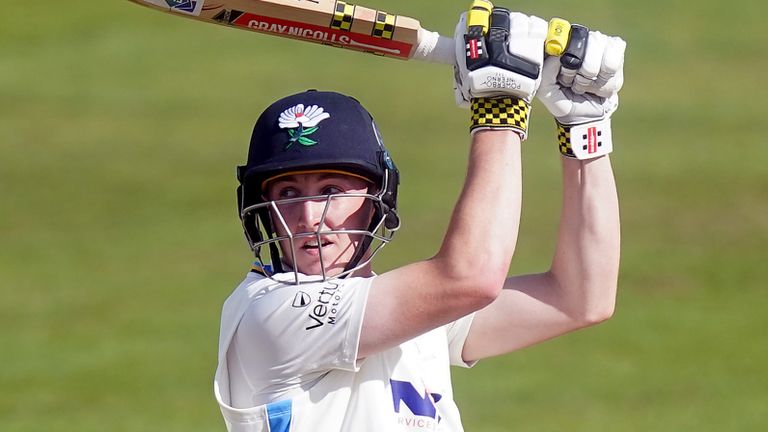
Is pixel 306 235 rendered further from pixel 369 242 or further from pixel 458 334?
pixel 458 334

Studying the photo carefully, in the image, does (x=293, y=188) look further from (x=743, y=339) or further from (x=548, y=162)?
(x=548, y=162)

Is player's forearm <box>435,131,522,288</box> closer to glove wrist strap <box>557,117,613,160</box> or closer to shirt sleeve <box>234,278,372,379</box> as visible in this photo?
shirt sleeve <box>234,278,372,379</box>

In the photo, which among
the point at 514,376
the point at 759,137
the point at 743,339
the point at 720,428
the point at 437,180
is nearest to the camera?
the point at 720,428

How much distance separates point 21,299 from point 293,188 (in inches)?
358

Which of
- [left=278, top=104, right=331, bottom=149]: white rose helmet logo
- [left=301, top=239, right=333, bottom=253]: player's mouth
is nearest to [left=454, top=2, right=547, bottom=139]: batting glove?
[left=278, top=104, right=331, bottom=149]: white rose helmet logo

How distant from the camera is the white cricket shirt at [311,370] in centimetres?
429

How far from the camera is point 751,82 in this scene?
1938 cm

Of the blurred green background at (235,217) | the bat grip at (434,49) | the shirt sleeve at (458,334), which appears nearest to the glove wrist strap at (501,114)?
the bat grip at (434,49)

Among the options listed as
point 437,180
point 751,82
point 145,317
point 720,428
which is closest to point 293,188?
point 720,428

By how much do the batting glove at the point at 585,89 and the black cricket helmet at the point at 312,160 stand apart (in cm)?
56

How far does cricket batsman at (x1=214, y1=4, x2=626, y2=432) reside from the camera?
4207mm

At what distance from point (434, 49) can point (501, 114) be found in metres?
0.42

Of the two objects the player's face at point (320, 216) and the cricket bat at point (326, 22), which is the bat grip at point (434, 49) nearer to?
the cricket bat at point (326, 22)

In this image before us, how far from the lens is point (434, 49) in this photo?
183 inches
